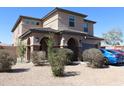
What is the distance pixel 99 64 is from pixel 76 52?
7433mm

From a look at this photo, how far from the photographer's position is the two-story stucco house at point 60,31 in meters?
20.2

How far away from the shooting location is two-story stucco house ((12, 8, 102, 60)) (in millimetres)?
20156

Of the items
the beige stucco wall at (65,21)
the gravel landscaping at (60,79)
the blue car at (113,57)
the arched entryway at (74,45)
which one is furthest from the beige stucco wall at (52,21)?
the gravel landscaping at (60,79)

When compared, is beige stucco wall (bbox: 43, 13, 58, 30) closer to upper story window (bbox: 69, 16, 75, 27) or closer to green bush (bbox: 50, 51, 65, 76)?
upper story window (bbox: 69, 16, 75, 27)

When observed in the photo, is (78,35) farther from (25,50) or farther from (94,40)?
(25,50)

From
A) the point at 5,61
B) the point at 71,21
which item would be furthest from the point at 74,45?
the point at 5,61

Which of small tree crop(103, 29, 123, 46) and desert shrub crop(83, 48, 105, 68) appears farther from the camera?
small tree crop(103, 29, 123, 46)

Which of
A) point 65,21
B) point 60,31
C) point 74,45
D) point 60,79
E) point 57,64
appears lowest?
point 60,79

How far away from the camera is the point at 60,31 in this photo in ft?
68.3

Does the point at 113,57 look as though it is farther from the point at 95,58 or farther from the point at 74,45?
the point at 74,45

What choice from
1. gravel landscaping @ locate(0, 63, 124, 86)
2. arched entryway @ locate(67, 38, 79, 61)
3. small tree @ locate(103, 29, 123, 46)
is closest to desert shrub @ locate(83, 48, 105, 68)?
gravel landscaping @ locate(0, 63, 124, 86)

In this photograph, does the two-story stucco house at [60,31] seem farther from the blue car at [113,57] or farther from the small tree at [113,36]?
the small tree at [113,36]

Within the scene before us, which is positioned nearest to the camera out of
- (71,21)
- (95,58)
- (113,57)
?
(95,58)

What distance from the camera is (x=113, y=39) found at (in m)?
61.3
